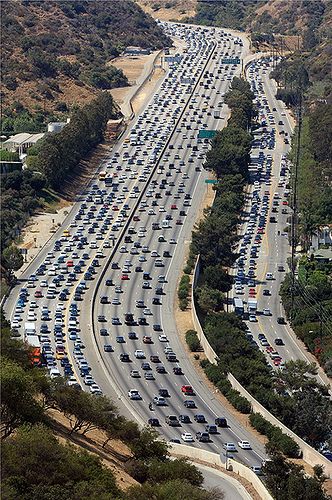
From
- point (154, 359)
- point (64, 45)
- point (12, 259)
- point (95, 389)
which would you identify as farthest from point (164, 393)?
point (64, 45)

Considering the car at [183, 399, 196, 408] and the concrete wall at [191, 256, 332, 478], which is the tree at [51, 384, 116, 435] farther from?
the car at [183, 399, 196, 408]

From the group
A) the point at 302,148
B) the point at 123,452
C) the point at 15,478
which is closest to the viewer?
the point at 15,478

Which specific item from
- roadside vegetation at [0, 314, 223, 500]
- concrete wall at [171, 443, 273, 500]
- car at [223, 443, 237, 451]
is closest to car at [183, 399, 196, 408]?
car at [223, 443, 237, 451]

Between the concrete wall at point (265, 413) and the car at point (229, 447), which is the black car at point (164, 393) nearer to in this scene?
the concrete wall at point (265, 413)

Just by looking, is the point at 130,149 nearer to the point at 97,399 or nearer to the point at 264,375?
the point at 264,375

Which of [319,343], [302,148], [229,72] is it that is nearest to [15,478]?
[319,343]
